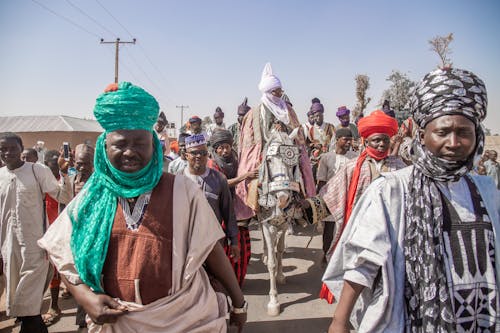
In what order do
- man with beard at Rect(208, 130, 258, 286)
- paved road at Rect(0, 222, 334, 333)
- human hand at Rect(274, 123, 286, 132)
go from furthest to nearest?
human hand at Rect(274, 123, 286, 132)
man with beard at Rect(208, 130, 258, 286)
paved road at Rect(0, 222, 334, 333)

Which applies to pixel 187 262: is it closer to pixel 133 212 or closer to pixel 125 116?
pixel 133 212

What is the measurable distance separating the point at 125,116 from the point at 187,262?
2.72 feet

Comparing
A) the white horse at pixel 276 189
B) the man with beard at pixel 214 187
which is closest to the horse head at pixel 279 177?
the white horse at pixel 276 189

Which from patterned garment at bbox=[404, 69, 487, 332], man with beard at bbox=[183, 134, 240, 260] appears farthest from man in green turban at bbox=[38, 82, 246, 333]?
man with beard at bbox=[183, 134, 240, 260]

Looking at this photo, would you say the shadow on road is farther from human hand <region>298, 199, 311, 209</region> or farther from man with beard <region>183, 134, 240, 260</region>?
human hand <region>298, 199, 311, 209</region>

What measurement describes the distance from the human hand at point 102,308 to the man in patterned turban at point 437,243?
1.04 meters

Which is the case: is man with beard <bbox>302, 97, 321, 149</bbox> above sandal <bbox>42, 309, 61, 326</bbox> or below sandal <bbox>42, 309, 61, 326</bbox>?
above

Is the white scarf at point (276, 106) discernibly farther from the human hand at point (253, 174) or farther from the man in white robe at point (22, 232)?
the man in white robe at point (22, 232)

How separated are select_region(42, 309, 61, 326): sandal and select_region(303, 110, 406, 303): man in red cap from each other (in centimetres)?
337

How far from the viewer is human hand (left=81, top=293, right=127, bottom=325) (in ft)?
5.44

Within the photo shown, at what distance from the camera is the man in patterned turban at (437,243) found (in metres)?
1.55

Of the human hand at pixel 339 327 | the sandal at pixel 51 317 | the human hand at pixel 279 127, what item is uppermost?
the human hand at pixel 279 127

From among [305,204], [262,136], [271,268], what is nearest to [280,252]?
[271,268]

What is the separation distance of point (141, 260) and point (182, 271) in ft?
0.72
